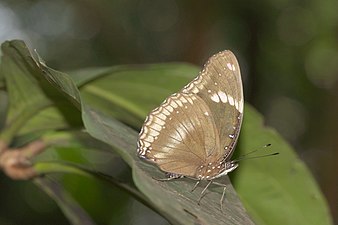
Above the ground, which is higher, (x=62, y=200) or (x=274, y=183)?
(x=274, y=183)

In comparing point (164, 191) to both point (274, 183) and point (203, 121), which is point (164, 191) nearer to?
point (203, 121)

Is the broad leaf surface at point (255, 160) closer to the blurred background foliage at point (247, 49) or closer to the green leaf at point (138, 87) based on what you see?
the green leaf at point (138, 87)

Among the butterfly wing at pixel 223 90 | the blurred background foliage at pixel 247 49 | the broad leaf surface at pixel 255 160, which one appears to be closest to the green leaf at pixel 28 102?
the broad leaf surface at pixel 255 160

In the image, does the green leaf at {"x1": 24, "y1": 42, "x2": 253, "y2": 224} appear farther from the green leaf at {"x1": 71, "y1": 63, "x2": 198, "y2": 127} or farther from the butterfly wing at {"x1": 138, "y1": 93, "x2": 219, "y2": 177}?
the green leaf at {"x1": 71, "y1": 63, "x2": 198, "y2": 127}

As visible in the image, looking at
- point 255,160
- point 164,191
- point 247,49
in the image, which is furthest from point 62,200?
point 247,49

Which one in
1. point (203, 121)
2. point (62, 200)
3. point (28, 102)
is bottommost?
point (62, 200)

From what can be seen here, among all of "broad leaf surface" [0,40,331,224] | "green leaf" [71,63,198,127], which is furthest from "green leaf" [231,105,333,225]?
"green leaf" [71,63,198,127]
